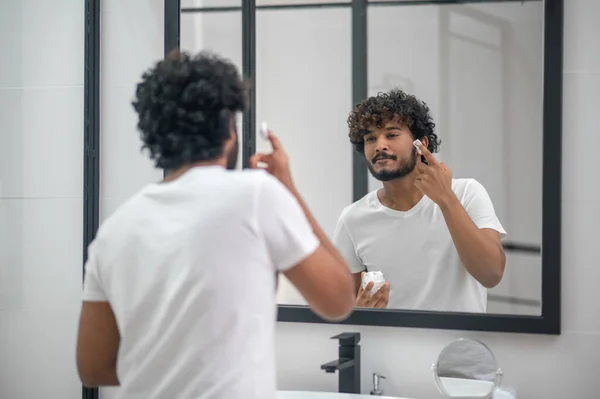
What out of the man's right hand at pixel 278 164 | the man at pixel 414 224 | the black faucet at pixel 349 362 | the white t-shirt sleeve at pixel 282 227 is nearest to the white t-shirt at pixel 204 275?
the white t-shirt sleeve at pixel 282 227

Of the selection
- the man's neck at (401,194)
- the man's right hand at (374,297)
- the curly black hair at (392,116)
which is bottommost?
the man's right hand at (374,297)

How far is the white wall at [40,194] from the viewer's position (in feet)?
6.13

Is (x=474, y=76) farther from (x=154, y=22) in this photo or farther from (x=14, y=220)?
(x=14, y=220)

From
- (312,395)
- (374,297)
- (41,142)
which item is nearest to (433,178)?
(374,297)

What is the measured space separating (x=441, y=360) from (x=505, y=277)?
8.6 inches

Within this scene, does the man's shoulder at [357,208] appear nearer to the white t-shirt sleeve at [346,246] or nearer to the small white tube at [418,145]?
the white t-shirt sleeve at [346,246]

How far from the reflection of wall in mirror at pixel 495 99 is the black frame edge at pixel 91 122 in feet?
2.54

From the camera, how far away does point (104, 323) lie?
1.06 metres

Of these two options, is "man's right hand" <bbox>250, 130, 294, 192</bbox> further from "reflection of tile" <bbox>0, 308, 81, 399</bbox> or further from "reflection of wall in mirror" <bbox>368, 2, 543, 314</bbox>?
"reflection of tile" <bbox>0, 308, 81, 399</bbox>

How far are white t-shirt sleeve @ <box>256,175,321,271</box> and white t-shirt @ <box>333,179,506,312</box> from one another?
659 millimetres

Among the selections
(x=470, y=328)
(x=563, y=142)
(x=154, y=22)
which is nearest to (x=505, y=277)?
(x=470, y=328)

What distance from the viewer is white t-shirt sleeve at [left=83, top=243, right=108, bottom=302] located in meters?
1.03

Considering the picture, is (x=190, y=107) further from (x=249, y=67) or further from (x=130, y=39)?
(x=130, y=39)

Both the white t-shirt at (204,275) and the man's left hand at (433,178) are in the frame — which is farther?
the man's left hand at (433,178)
